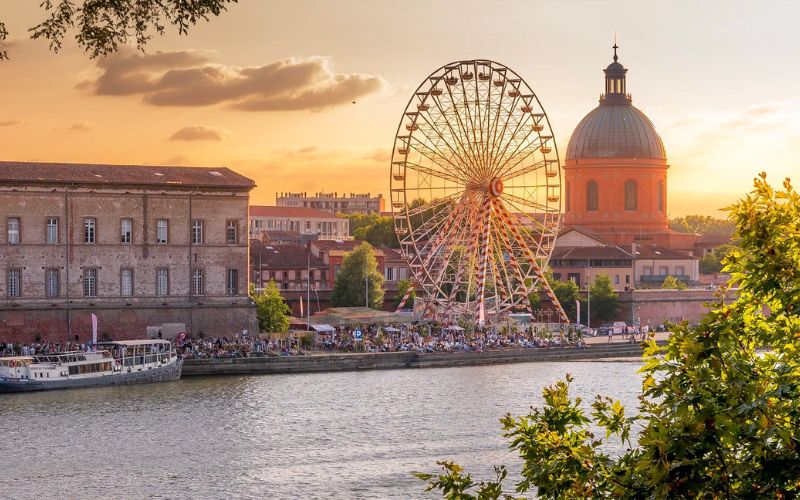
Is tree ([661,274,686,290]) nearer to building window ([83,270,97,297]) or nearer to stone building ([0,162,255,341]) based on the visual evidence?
stone building ([0,162,255,341])

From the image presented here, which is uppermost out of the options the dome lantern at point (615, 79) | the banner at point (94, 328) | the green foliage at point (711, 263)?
the dome lantern at point (615, 79)

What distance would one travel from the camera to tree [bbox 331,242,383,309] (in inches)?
3585

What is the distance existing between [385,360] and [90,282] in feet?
47.3

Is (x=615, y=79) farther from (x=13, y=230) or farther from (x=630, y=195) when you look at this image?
(x=13, y=230)

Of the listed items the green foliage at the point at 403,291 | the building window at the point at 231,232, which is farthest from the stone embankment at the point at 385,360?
the green foliage at the point at 403,291

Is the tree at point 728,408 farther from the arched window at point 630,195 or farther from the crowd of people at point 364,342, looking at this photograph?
the arched window at point 630,195

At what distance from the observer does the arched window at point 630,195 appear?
4911 inches

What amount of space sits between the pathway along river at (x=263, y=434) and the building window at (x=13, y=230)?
11.1 meters

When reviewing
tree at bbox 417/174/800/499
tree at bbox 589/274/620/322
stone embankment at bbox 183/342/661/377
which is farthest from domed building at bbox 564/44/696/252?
tree at bbox 417/174/800/499

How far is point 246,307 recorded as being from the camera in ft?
229

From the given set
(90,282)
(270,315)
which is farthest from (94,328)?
(270,315)

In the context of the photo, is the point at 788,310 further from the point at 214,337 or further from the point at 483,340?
the point at 483,340

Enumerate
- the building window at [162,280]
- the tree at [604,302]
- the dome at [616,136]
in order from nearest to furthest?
the building window at [162,280] < the tree at [604,302] < the dome at [616,136]

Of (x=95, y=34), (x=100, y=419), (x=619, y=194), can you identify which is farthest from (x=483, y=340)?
(x=95, y=34)
